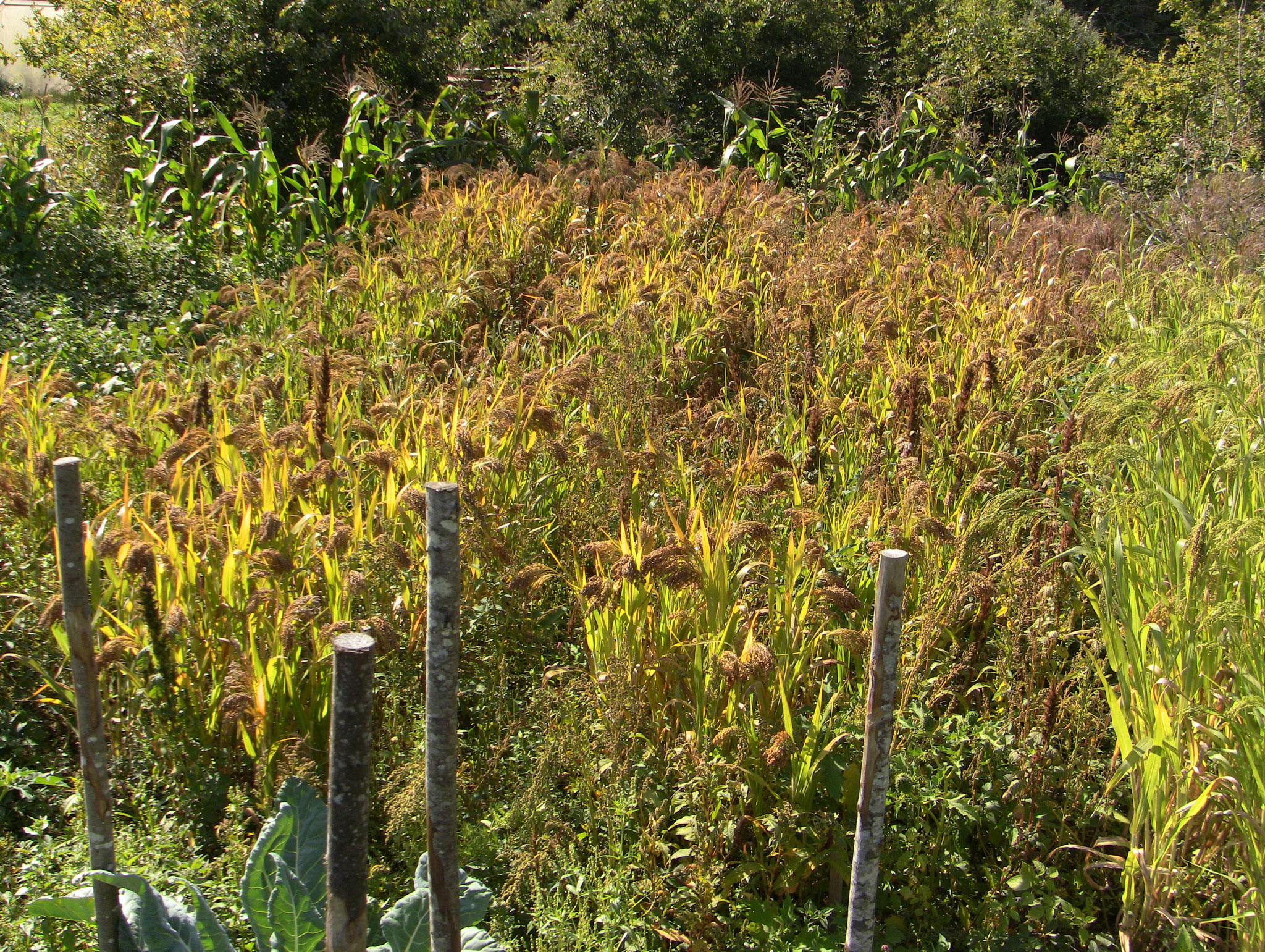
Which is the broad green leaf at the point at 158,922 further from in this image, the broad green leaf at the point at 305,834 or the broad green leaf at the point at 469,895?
the broad green leaf at the point at 469,895

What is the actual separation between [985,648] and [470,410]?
1.80m

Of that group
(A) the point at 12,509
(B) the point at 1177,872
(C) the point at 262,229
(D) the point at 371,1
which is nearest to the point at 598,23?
(D) the point at 371,1

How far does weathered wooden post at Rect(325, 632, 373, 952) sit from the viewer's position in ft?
4.03

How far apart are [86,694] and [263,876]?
498 mm

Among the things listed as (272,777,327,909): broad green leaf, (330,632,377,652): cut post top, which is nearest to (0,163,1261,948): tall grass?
(272,777,327,909): broad green leaf

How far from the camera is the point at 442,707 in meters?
1.40

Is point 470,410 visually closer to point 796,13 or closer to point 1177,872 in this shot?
point 1177,872

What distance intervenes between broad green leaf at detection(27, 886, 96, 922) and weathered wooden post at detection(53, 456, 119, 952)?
68mm

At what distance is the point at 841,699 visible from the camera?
2.38m

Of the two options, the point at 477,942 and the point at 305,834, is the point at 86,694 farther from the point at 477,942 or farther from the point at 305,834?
the point at 477,942

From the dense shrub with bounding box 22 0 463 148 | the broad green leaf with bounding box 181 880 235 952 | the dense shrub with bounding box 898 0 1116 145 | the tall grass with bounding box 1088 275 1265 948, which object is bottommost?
the broad green leaf with bounding box 181 880 235 952

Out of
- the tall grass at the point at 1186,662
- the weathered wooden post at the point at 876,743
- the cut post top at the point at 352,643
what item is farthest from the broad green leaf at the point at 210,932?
the tall grass at the point at 1186,662

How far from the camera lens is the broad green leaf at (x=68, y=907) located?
63.7 inches

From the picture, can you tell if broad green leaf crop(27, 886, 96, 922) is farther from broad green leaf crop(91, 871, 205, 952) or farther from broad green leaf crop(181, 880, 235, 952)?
broad green leaf crop(181, 880, 235, 952)
